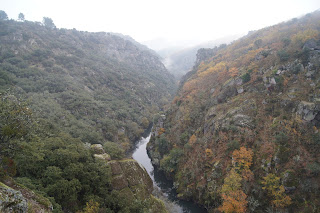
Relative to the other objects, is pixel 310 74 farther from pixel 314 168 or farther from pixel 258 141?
pixel 314 168

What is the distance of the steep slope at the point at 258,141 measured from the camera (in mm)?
32156

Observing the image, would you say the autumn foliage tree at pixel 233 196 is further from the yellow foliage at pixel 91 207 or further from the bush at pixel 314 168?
the yellow foliage at pixel 91 207

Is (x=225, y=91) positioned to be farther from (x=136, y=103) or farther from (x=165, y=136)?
(x=136, y=103)

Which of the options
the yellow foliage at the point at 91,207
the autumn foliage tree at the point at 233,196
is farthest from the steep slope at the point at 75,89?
the autumn foliage tree at the point at 233,196

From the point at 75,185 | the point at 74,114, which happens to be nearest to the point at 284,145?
the point at 75,185

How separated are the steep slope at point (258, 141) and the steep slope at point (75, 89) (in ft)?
98.1

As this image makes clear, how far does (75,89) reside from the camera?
89312mm

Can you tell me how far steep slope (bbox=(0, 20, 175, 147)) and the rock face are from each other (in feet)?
78.9

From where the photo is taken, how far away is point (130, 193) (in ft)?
116

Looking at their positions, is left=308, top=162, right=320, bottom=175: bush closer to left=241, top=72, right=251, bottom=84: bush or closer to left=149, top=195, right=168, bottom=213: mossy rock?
left=149, top=195, right=168, bottom=213: mossy rock

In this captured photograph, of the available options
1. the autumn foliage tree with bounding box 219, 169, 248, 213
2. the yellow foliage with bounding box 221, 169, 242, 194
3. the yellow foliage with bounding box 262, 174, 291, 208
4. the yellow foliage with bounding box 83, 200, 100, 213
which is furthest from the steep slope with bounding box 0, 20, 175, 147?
the yellow foliage with bounding box 262, 174, 291, 208

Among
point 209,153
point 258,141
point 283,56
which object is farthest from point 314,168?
point 283,56

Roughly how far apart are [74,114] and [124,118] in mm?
25409

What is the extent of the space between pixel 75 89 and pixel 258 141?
82.3 meters
